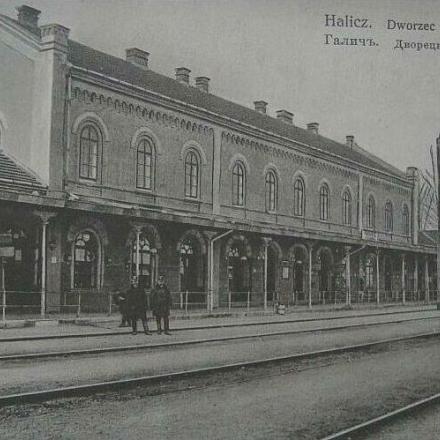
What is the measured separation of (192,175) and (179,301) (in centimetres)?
436

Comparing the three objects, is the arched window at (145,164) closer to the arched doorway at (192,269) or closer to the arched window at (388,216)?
the arched doorway at (192,269)

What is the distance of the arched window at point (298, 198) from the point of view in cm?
3005

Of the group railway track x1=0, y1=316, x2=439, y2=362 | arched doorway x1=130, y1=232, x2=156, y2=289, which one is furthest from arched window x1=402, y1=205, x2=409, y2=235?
railway track x1=0, y1=316, x2=439, y2=362

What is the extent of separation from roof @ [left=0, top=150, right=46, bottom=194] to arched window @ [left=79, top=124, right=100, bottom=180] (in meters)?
1.65

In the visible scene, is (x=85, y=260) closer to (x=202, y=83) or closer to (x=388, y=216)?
(x=202, y=83)

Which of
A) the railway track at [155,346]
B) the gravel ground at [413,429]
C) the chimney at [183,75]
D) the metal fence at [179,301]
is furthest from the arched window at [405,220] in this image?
the gravel ground at [413,429]

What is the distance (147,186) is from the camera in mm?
22109

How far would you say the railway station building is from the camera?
60.1ft

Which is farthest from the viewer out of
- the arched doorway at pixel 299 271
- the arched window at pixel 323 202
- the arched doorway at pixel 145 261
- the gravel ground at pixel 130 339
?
the arched window at pixel 323 202

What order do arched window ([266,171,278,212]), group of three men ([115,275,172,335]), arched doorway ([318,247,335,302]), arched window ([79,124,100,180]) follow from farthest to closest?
1. arched doorway ([318,247,335,302])
2. arched window ([266,171,278,212])
3. arched window ([79,124,100,180])
4. group of three men ([115,275,172,335])

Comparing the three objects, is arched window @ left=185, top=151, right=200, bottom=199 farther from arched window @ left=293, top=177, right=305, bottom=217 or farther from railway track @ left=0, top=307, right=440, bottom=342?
arched window @ left=293, top=177, right=305, bottom=217

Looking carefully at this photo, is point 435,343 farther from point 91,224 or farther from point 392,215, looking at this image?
point 392,215

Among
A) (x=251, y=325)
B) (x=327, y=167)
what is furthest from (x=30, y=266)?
(x=327, y=167)

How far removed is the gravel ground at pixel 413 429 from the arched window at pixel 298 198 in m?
22.8
